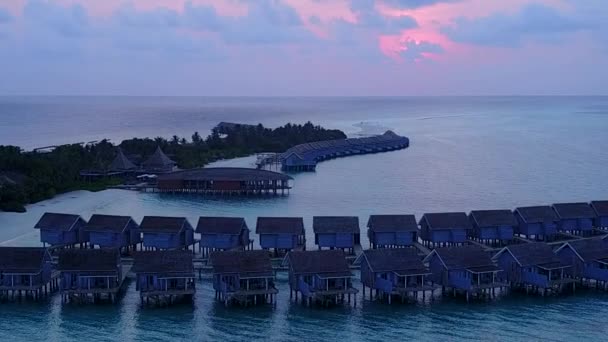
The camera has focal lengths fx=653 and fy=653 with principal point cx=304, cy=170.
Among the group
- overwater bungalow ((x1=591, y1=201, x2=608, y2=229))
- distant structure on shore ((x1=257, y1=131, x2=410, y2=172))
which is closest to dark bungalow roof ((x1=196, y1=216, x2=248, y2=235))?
overwater bungalow ((x1=591, y1=201, x2=608, y2=229))

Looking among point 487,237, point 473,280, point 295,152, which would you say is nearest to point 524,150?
point 295,152

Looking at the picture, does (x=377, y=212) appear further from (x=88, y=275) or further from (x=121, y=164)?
(x=121, y=164)

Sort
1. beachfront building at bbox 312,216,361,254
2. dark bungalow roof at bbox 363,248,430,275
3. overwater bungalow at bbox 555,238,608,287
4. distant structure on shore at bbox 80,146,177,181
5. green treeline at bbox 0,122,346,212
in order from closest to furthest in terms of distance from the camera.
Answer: dark bungalow roof at bbox 363,248,430,275, overwater bungalow at bbox 555,238,608,287, beachfront building at bbox 312,216,361,254, green treeline at bbox 0,122,346,212, distant structure on shore at bbox 80,146,177,181

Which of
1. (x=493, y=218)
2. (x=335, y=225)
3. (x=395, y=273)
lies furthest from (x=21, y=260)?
(x=493, y=218)

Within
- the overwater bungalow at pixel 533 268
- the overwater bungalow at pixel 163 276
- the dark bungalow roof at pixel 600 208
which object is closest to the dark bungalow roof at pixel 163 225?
the overwater bungalow at pixel 163 276

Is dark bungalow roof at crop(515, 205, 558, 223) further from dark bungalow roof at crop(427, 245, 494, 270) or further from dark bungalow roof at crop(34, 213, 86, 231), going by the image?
dark bungalow roof at crop(34, 213, 86, 231)

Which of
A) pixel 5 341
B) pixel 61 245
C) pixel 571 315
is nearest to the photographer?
pixel 5 341

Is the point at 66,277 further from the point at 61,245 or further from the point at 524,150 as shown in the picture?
the point at 524,150
